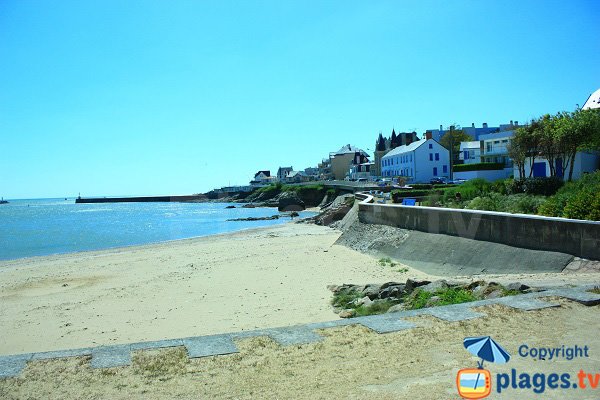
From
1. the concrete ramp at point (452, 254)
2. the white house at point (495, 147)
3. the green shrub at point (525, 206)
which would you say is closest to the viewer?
the concrete ramp at point (452, 254)

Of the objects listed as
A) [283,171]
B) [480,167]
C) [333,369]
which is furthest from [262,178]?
[333,369]

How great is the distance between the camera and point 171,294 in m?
15.0

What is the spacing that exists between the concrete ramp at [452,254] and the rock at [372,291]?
3.98 meters

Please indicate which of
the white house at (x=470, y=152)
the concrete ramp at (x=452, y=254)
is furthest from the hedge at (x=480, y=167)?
the concrete ramp at (x=452, y=254)

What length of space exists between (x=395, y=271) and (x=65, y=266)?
17.6 meters

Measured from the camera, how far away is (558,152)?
30.1 metres

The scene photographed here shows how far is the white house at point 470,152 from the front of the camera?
77.4 metres

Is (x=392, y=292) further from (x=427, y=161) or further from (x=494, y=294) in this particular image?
(x=427, y=161)

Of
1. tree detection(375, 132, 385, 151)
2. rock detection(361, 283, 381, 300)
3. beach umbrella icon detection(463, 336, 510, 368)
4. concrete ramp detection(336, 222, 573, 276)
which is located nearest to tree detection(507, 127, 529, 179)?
concrete ramp detection(336, 222, 573, 276)

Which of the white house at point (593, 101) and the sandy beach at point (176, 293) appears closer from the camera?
the sandy beach at point (176, 293)

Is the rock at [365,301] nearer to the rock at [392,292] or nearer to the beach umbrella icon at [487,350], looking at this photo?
A: the rock at [392,292]

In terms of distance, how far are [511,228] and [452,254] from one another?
102 inches

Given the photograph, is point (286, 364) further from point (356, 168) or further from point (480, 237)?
point (356, 168)

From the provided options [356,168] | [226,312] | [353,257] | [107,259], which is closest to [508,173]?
[353,257]
